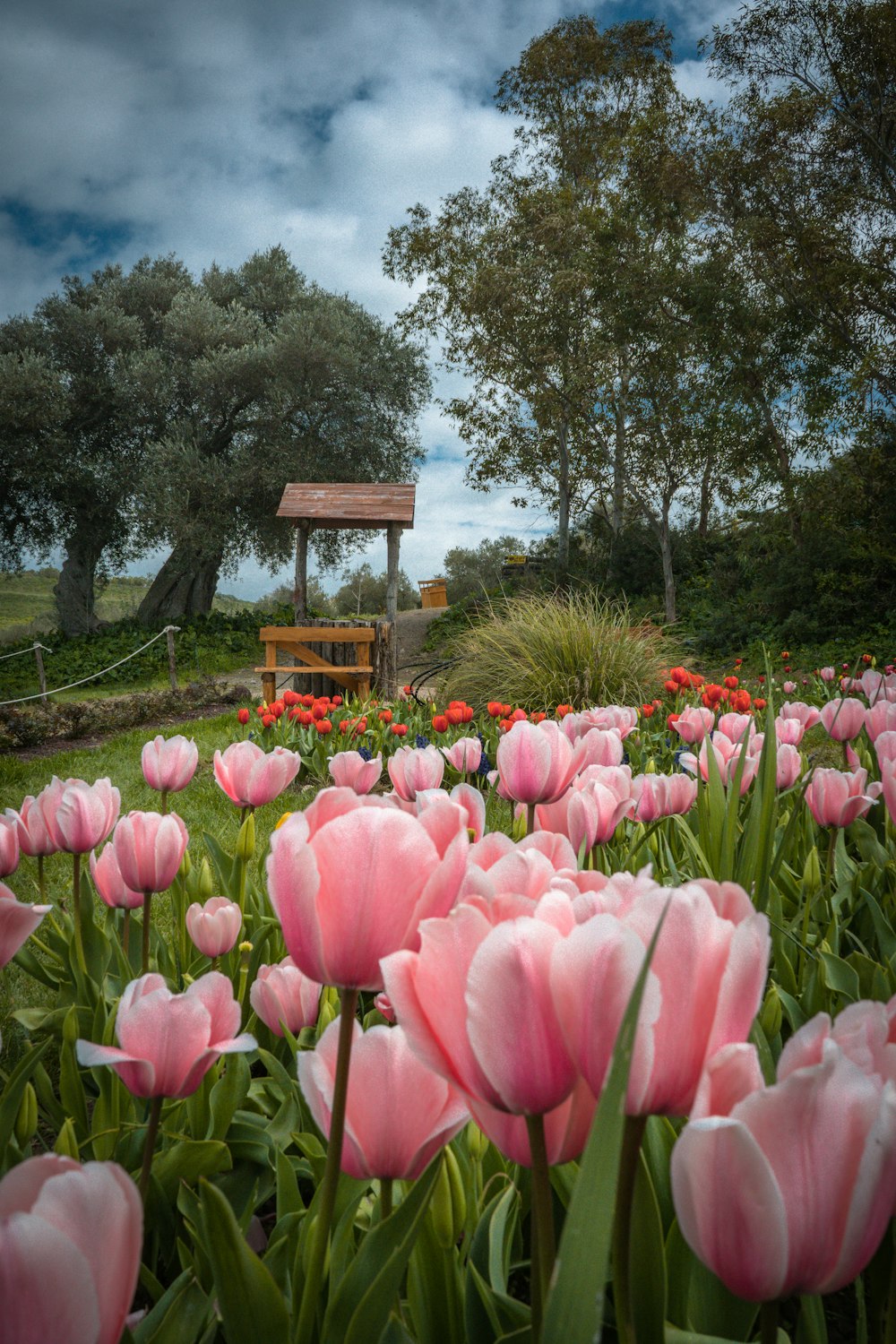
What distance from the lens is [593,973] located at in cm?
41

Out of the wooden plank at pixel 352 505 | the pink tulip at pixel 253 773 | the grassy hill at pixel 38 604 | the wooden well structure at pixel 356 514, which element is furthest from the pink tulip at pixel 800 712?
the grassy hill at pixel 38 604

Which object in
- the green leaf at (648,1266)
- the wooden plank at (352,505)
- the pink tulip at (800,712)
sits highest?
the wooden plank at (352,505)

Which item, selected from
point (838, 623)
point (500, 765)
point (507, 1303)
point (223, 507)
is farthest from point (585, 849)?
point (223, 507)

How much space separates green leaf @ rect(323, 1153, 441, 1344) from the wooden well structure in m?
9.75

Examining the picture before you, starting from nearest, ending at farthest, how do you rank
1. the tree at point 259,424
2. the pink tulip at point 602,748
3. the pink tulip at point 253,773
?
the pink tulip at point 253,773, the pink tulip at point 602,748, the tree at point 259,424

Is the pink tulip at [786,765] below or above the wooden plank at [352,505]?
below

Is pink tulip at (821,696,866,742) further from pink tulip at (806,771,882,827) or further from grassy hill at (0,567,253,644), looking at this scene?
grassy hill at (0,567,253,644)

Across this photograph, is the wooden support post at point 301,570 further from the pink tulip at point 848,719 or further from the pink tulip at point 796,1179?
the pink tulip at point 796,1179

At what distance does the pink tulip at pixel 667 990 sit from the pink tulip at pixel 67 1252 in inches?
8.5

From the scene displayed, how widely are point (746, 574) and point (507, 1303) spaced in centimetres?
1704

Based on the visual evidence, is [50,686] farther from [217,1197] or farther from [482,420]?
[217,1197]

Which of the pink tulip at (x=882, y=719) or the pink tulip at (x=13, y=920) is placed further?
the pink tulip at (x=882, y=719)

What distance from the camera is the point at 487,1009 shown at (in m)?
0.43

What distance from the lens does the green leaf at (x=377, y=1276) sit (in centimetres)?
50
